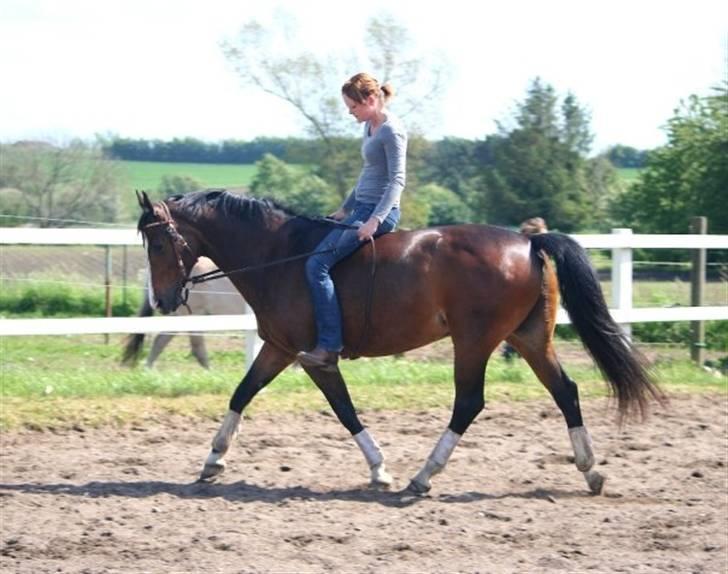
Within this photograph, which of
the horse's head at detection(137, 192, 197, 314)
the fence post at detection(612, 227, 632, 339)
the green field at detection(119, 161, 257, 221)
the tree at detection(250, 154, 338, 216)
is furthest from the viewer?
the green field at detection(119, 161, 257, 221)

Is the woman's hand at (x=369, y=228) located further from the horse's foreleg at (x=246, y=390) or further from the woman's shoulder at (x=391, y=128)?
the horse's foreleg at (x=246, y=390)

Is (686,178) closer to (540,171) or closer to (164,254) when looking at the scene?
(540,171)

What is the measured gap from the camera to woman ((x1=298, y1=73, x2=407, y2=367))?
24.1 ft

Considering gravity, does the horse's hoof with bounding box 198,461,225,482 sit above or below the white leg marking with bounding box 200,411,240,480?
below

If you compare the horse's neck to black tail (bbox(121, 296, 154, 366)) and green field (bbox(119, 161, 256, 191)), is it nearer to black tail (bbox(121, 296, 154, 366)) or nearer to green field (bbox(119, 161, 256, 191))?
black tail (bbox(121, 296, 154, 366))

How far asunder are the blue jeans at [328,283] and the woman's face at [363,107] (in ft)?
1.83

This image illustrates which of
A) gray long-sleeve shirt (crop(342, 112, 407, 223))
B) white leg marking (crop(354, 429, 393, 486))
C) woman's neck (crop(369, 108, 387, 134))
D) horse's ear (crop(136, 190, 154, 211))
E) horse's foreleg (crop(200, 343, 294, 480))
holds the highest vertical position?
woman's neck (crop(369, 108, 387, 134))

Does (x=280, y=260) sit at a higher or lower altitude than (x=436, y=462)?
higher

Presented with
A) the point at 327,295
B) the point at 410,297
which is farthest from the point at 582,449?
the point at 327,295

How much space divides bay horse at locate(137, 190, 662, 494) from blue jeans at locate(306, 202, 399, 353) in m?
0.10

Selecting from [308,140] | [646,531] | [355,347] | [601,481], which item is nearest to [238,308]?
[355,347]

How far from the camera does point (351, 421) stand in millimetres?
7547

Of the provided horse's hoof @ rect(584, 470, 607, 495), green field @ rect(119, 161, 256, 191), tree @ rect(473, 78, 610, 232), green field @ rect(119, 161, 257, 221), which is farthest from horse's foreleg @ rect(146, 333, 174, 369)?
green field @ rect(119, 161, 256, 191)

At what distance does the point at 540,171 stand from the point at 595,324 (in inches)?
1099
